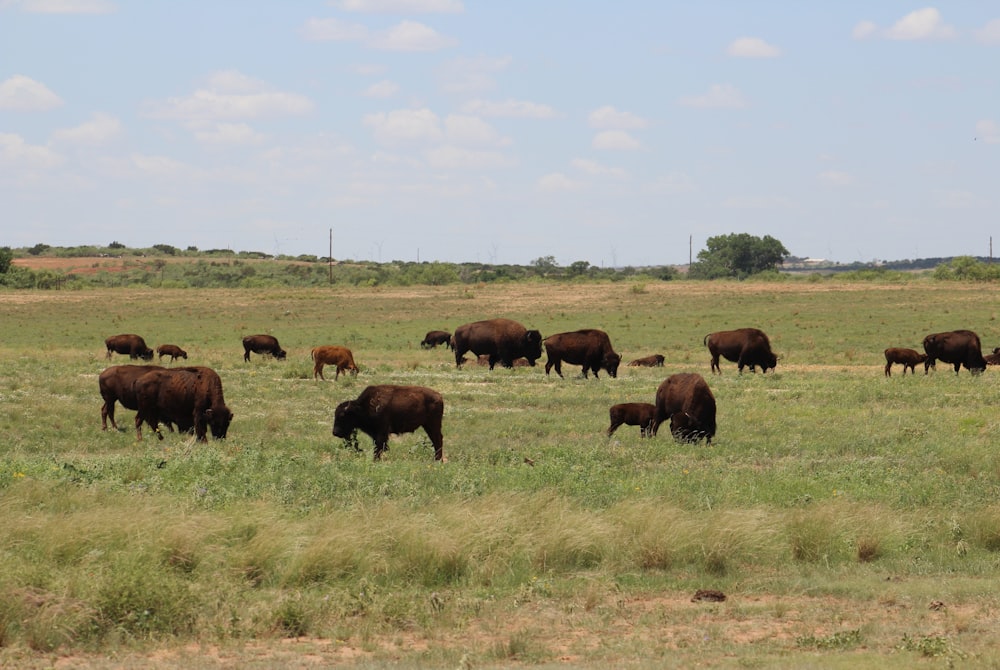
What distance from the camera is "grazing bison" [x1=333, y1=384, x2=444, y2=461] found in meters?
16.2

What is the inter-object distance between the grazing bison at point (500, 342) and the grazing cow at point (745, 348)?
514cm

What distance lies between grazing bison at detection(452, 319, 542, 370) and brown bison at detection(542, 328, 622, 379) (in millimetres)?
2939

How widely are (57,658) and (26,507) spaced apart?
378 centimetres

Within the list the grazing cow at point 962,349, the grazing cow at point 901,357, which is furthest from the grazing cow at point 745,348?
the grazing cow at point 962,349

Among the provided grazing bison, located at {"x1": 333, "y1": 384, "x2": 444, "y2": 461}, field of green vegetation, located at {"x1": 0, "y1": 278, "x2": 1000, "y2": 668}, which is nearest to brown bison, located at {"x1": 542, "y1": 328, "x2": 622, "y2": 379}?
field of green vegetation, located at {"x1": 0, "y1": 278, "x2": 1000, "y2": 668}

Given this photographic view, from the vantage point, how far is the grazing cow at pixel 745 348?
31.2 metres

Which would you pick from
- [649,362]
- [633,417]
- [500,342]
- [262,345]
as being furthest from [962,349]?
[262,345]

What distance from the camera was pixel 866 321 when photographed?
176 ft

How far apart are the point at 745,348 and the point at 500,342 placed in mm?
7174

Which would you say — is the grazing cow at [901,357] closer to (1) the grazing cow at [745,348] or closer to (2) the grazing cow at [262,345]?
(1) the grazing cow at [745,348]

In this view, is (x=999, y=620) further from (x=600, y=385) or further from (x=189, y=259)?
(x=189, y=259)

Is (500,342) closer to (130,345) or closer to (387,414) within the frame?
(130,345)

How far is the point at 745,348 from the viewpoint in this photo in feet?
103

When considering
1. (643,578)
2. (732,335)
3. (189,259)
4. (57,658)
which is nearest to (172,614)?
(57,658)
